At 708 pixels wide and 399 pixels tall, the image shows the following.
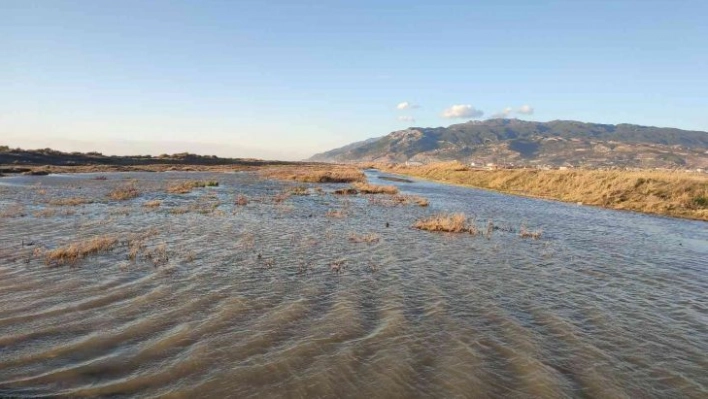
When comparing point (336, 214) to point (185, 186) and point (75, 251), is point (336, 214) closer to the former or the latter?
point (75, 251)

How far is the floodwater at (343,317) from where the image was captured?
743 centimetres

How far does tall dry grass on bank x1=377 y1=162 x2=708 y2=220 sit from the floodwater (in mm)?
19595

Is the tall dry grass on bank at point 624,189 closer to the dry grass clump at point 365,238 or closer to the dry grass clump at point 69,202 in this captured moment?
the dry grass clump at point 365,238

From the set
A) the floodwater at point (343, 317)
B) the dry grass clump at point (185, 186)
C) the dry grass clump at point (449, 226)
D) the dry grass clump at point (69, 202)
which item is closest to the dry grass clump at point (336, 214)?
the dry grass clump at point (449, 226)

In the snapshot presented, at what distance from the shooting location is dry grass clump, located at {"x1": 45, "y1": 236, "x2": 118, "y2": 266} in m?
14.2

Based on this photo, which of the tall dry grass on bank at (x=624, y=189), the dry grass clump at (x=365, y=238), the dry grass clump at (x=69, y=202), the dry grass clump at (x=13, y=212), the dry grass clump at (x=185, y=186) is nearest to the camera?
the dry grass clump at (x=365, y=238)

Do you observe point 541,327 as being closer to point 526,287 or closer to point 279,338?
point 526,287

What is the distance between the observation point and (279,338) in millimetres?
9070

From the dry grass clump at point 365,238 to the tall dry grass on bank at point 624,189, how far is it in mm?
28820

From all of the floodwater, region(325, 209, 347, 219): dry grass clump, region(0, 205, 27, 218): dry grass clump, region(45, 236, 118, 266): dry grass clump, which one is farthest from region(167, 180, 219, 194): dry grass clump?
region(45, 236, 118, 266): dry grass clump

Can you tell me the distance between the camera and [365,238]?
20.2 m

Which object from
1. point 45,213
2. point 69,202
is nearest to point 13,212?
point 45,213

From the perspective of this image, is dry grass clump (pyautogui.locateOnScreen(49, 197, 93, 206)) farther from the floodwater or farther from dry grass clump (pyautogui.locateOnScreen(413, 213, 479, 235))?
dry grass clump (pyautogui.locateOnScreen(413, 213, 479, 235))

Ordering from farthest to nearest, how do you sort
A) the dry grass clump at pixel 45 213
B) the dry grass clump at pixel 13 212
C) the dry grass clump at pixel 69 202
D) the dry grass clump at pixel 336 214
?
the dry grass clump at pixel 69 202, the dry grass clump at pixel 336 214, the dry grass clump at pixel 45 213, the dry grass clump at pixel 13 212
